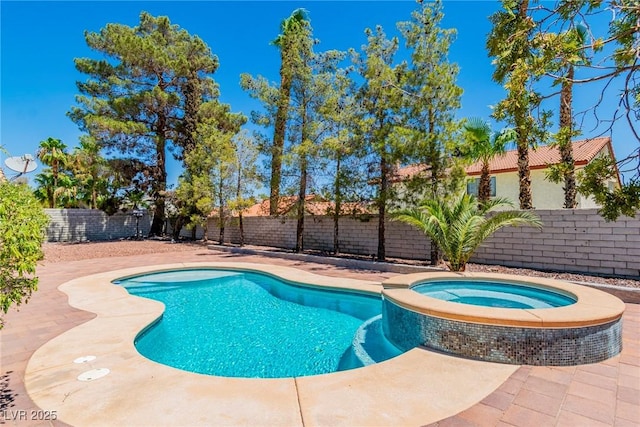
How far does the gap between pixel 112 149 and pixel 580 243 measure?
78.2 feet

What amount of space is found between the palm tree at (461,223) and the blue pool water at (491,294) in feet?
8.20

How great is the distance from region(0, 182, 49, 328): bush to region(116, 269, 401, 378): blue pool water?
8.42 ft

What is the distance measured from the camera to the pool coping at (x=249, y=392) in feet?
8.36

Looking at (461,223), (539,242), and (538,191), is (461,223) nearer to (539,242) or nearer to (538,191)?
(539,242)

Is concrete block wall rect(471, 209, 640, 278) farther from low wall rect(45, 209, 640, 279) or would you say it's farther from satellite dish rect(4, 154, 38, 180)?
satellite dish rect(4, 154, 38, 180)

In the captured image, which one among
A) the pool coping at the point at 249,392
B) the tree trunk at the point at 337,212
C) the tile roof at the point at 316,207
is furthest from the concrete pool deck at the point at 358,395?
the tree trunk at the point at 337,212

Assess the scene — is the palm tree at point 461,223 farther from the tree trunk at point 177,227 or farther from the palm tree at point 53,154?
the palm tree at point 53,154

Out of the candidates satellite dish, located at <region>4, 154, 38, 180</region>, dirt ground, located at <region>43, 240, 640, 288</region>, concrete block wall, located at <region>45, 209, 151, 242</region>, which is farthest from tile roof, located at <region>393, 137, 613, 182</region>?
concrete block wall, located at <region>45, 209, 151, 242</region>

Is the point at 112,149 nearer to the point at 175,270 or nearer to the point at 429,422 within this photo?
the point at 175,270

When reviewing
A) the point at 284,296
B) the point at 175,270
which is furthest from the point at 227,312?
the point at 175,270

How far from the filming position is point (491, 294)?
586 centimetres

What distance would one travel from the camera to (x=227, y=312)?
696 cm

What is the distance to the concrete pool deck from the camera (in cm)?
254

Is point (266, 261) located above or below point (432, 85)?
below
